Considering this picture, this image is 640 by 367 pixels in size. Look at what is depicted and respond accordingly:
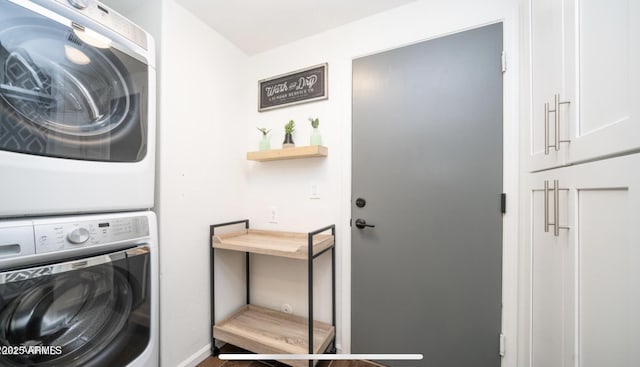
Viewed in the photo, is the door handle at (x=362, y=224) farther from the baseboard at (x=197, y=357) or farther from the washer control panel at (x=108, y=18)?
the washer control panel at (x=108, y=18)

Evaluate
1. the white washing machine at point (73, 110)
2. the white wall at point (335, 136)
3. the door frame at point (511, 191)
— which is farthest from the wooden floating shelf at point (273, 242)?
the door frame at point (511, 191)

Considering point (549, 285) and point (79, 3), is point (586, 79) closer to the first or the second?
point (549, 285)

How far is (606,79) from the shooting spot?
1.79 feet

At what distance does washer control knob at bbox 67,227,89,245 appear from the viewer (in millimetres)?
814

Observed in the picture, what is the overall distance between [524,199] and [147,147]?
192cm

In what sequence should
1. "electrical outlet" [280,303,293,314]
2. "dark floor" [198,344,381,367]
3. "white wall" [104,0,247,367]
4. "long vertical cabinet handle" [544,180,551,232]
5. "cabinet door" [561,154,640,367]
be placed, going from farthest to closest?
"electrical outlet" [280,303,293,314]
"dark floor" [198,344,381,367]
"white wall" [104,0,247,367]
"long vertical cabinet handle" [544,180,551,232]
"cabinet door" [561,154,640,367]

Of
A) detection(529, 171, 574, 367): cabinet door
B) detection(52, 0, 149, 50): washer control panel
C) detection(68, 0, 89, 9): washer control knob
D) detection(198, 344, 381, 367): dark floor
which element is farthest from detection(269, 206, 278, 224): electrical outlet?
detection(529, 171, 574, 367): cabinet door

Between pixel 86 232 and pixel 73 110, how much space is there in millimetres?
478

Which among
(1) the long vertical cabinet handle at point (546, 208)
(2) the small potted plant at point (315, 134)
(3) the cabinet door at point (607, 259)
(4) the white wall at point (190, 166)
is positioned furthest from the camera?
(2) the small potted plant at point (315, 134)

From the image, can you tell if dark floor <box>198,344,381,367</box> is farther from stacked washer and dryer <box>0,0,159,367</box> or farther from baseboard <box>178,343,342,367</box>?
stacked washer and dryer <box>0,0,159,367</box>

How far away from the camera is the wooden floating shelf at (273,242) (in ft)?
4.33

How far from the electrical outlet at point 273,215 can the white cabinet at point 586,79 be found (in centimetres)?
159

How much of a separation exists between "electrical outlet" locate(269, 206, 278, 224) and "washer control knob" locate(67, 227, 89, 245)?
109 cm

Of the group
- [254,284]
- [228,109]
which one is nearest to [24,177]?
[228,109]
